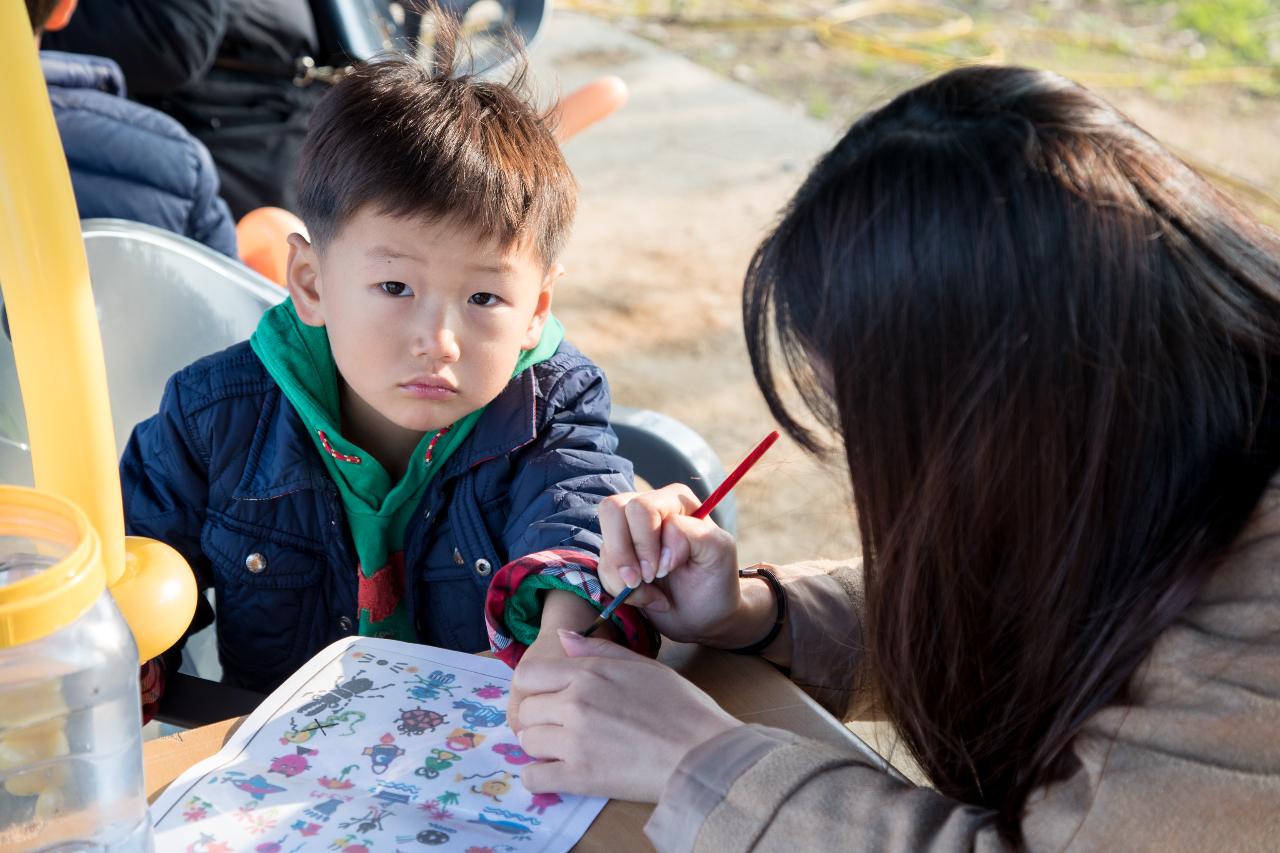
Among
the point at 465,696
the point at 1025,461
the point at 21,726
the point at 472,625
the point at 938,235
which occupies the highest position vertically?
the point at 938,235

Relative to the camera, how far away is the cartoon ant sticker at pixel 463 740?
91 centimetres

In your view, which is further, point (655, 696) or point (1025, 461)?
point (655, 696)

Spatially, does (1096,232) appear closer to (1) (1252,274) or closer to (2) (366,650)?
(1) (1252,274)

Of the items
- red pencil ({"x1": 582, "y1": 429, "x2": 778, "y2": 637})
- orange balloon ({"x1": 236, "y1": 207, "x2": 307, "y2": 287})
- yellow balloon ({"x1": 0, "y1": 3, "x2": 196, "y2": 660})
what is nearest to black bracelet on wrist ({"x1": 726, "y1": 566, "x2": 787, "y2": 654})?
red pencil ({"x1": 582, "y1": 429, "x2": 778, "y2": 637})

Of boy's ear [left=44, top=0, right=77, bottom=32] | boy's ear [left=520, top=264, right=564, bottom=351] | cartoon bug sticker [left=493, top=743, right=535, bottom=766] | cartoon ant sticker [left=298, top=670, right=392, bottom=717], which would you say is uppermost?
boy's ear [left=44, top=0, right=77, bottom=32]

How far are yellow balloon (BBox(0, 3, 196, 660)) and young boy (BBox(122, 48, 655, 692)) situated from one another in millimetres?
323

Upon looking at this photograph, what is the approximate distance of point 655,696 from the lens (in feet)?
2.91

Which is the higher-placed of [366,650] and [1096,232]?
[1096,232]

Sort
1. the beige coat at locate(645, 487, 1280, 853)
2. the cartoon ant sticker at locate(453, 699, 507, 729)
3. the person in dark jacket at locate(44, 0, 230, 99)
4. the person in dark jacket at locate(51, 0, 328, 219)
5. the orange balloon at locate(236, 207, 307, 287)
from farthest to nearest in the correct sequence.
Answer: the person in dark jacket at locate(51, 0, 328, 219)
the person in dark jacket at locate(44, 0, 230, 99)
the orange balloon at locate(236, 207, 307, 287)
the cartoon ant sticker at locate(453, 699, 507, 729)
the beige coat at locate(645, 487, 1280, 853)

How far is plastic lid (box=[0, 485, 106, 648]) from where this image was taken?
0.62 meters

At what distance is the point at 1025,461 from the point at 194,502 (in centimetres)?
76

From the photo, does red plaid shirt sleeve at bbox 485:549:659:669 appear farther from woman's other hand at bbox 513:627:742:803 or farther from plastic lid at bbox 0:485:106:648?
plastic lid at bbox 0:485:106:648

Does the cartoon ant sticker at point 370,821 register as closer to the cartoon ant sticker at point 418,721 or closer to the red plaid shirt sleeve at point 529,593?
the cartoon ant sticker at point 418,721

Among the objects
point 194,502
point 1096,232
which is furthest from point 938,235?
point 194,502
